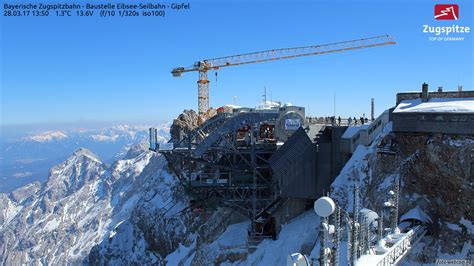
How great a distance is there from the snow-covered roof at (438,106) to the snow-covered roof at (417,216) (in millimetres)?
8704

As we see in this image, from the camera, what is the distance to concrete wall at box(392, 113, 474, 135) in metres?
32.3

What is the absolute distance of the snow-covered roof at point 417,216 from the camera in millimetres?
32375

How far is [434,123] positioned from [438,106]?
6.68ft

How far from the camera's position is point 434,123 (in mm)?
33781

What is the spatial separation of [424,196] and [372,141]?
821 centimetres

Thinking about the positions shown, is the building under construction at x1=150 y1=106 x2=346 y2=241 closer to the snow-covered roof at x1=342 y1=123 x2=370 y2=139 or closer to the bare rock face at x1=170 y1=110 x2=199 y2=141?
the snow-covered roof at x1=342 y1=123 x2=370 y2=139

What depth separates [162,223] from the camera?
2680 inches

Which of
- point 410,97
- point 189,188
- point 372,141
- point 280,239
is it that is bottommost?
point 280,239

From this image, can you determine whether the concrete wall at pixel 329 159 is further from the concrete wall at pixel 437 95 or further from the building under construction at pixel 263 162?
the concrete wall at pixel 437 95

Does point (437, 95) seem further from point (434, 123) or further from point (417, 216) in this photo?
point (417, 216)

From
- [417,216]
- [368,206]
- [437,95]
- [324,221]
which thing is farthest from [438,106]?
[324,221]

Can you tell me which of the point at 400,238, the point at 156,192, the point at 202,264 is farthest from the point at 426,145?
the point at 156,192

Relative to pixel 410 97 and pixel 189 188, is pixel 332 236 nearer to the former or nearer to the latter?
pixel 410 97

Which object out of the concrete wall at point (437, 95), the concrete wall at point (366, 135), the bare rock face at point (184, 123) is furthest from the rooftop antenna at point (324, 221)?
the bare rock face at point (184, 123)
